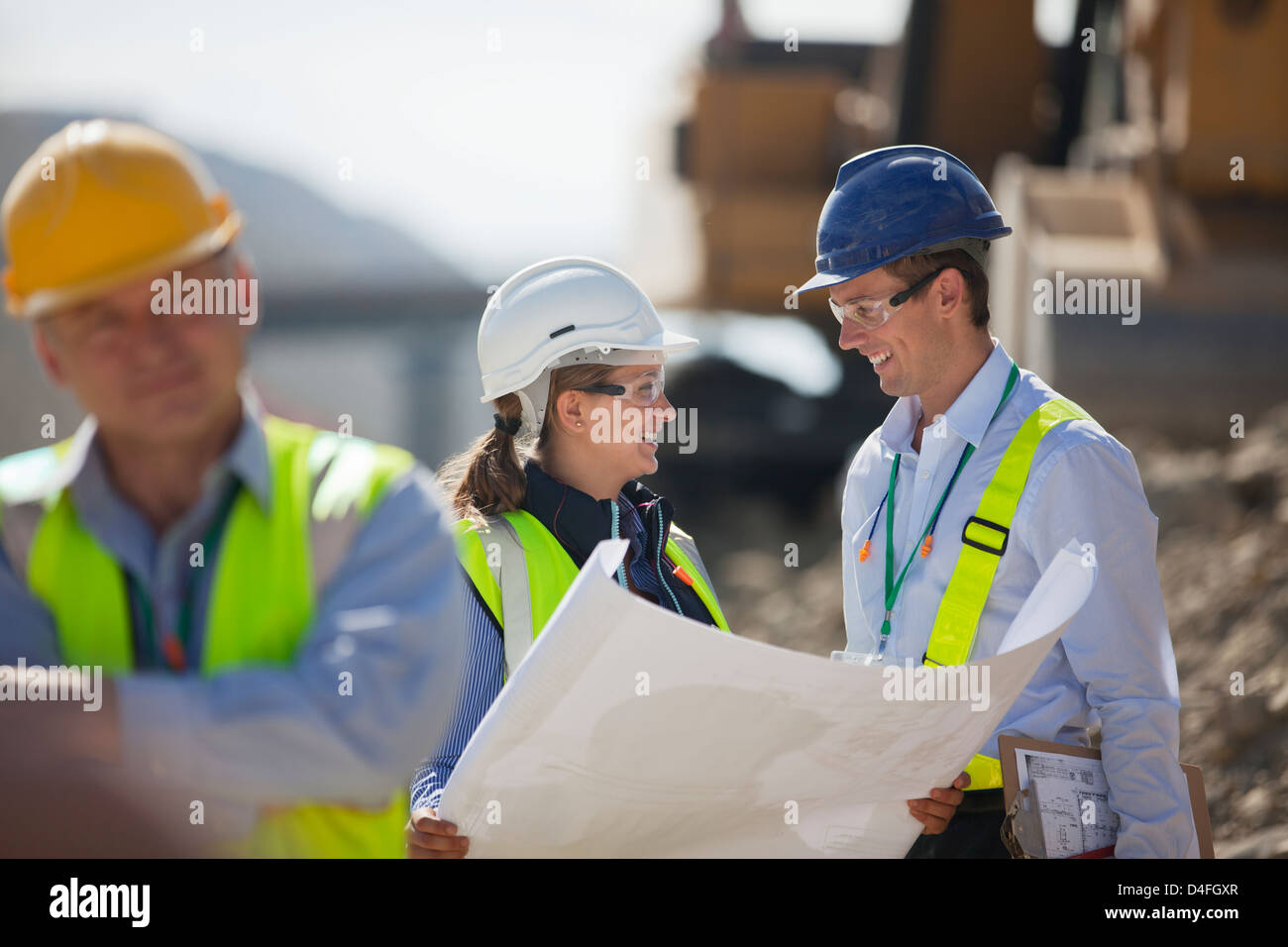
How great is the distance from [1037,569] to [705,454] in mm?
12190

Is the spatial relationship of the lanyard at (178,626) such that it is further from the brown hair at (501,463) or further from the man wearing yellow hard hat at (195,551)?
the brown hair at (501,463)

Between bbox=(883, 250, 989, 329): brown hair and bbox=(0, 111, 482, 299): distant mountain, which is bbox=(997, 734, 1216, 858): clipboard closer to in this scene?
bbox=(883, 250, 989, 329): brown hair

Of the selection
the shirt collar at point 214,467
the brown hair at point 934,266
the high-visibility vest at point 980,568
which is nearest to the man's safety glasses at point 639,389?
the brown hair at point 934,266

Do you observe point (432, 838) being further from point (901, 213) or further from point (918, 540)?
point (901, 213)

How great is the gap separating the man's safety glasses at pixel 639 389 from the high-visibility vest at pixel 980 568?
28.4 inches

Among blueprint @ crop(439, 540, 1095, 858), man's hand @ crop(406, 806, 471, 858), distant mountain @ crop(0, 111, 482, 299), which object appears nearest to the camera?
blueprint @ crop(439, 540, 1095, 858)

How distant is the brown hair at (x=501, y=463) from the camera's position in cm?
284

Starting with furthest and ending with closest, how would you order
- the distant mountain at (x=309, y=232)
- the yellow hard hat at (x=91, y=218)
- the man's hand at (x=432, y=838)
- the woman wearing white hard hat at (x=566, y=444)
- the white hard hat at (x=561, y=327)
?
the distant mountain at (x=309, y=232), the white hard hat at (x=561, y=327), the woman wearing white hard hat at (x=566, y=444), the man's hand at (x=432, y=838), the yellow hard hat at (x=91, y=218)

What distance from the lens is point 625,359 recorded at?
112 inches

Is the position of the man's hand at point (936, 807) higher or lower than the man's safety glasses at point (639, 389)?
lower

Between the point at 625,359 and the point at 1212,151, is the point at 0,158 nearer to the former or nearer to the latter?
the point at 1212,151

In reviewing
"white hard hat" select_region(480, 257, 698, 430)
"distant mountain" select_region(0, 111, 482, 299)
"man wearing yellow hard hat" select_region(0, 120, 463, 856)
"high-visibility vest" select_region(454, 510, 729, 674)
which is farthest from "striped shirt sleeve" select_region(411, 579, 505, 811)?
"distant mountain" select_region(0, 111, 482, 299)

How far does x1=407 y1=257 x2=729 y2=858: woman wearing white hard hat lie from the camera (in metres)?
2.70
